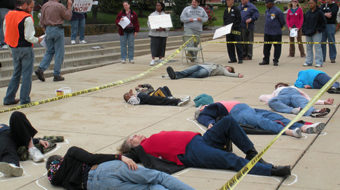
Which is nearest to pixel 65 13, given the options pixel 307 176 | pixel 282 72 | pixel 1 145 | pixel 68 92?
pixel 68 92

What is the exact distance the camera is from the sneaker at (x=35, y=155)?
234 inches

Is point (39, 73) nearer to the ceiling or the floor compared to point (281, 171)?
nearer to the floor

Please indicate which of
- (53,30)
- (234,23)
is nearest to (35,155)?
(53,30)

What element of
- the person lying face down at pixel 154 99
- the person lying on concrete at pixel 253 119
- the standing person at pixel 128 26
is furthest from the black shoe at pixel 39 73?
the person lying on concrete at pixel 253 119

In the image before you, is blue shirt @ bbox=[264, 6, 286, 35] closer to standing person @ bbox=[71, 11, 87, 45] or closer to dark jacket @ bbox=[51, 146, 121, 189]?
standing person @ bbox=[71, 11, 87, 45]

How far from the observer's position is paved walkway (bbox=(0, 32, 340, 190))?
5383mm

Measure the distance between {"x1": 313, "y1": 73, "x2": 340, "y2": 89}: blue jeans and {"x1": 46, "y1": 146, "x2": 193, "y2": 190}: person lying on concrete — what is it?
6403 millimetres

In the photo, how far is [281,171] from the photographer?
17.4ft

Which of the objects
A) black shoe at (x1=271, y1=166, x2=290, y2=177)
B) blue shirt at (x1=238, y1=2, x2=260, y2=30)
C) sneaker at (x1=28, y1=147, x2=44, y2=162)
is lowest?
sneaker at (x1=28, y1=147, x2=44, y2=162)

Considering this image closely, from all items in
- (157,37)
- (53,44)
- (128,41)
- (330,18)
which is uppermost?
(330,18)

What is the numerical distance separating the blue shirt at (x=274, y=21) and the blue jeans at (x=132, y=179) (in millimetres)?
10298

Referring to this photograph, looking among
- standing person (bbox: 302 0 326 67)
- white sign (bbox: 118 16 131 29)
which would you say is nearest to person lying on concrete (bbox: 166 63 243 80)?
standing person (bbox: 302 0 326 67)

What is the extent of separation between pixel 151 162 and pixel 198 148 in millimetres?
529

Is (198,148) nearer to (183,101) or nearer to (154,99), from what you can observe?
(183,101)
